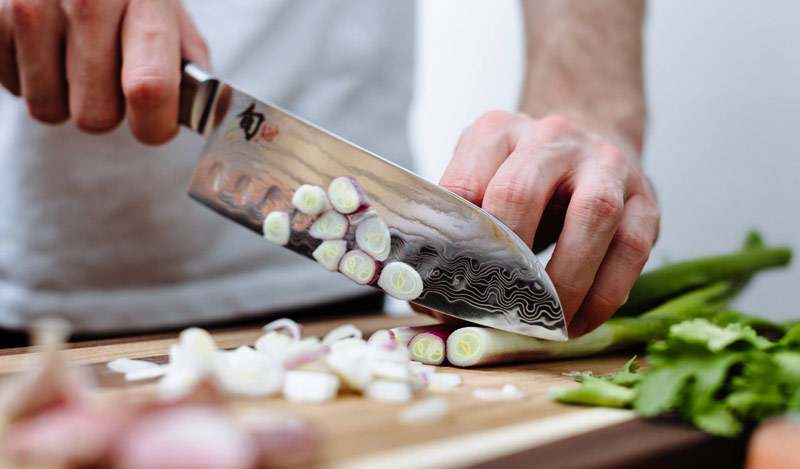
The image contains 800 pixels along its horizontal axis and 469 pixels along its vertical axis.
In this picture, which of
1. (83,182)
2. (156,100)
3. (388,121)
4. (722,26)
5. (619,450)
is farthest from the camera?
(722,26)

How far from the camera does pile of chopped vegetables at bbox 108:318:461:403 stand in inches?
39.1

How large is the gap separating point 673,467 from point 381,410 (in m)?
0.38

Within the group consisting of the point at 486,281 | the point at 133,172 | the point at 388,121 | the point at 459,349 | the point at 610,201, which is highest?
the point at 388,121

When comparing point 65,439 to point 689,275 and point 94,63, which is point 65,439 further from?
point 689,275

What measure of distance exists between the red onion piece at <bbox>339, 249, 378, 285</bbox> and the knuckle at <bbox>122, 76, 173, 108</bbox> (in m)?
0.51

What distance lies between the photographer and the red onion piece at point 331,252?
1.32m

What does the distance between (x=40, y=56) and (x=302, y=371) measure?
3.18 ft

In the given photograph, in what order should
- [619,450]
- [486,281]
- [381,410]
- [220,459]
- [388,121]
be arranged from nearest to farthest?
[220,459]
[619,450]
[381,410]
[486,281]
[388,121]

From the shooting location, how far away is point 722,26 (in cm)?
289

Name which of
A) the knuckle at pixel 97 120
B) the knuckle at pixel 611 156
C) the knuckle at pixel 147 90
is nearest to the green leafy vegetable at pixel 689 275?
the knuckle at pixel 611 156

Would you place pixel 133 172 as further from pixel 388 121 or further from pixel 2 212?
pixel 388 121

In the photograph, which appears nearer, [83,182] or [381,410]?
[381,410]

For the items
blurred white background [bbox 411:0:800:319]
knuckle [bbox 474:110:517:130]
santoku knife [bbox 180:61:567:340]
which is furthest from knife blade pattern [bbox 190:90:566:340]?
blurred white background [bbox 411:0:800:319]

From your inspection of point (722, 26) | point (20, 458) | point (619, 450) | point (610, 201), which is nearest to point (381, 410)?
point (619, 450)
